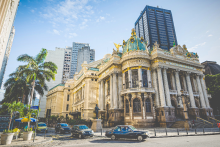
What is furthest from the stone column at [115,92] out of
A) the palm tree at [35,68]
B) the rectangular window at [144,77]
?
the palm tree at [35,68]

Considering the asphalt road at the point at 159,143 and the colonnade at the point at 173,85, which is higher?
the colonnade at the point at 173,85

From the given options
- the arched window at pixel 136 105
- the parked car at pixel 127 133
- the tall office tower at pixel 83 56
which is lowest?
the parked car at pixel 127 133

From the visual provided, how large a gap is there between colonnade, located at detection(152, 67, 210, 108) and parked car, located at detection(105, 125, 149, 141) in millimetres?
17161

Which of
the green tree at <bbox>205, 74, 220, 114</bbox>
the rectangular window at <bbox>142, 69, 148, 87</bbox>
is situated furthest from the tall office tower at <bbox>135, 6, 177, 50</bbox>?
the rectangular window at <bbox>142, 69, 148, 87</bbox>

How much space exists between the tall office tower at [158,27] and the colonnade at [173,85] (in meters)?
67.9

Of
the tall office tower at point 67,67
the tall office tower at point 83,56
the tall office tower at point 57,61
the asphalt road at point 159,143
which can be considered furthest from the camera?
the tall office tower at point 83,56

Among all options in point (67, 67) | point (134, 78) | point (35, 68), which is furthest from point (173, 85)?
point (67, 67)

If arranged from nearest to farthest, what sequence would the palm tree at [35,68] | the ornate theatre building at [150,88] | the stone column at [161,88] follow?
the palm tree at [35,68] → the stone column at [161,88] → the ornate theatre building at [150,88]

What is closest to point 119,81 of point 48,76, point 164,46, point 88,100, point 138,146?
point 88,100

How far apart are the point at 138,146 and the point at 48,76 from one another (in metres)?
19.8

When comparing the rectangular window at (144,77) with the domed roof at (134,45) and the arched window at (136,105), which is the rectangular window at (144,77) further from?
the domed roof at (134,45)

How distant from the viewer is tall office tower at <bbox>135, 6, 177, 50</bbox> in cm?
10125

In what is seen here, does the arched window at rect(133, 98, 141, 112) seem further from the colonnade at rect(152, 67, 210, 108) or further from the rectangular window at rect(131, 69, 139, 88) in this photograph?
the colonnade at rect(152, 67, 210, 108)

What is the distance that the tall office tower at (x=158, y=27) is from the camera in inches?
3986
